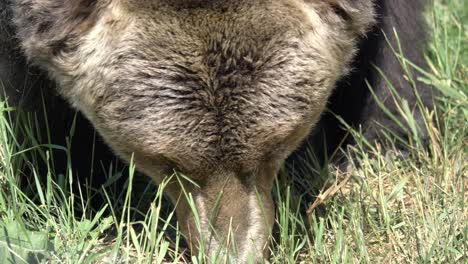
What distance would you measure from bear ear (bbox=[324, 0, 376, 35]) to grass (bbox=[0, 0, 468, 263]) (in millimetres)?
465

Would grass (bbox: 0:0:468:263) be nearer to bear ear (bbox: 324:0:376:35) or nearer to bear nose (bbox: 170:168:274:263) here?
bear nose (bbox: 170:168:274:263)

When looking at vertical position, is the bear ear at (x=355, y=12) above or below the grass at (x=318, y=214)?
above

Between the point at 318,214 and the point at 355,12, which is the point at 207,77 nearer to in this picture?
the point at 355,12

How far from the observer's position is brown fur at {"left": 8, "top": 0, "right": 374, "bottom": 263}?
10.9 feet

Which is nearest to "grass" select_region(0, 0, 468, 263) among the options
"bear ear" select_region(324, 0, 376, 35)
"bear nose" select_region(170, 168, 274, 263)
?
"bear nose" select_region(170, 168, 274, 263)

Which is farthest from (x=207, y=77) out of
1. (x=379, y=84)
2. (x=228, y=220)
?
(x=379, y=84)

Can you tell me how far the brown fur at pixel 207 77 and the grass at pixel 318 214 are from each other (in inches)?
7.3

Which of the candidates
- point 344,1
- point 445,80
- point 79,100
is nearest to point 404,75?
point 445,80

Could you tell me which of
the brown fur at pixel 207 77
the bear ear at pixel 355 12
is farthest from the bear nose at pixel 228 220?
the bear ear at pixel 355 12

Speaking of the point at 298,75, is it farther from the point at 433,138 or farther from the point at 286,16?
the point at 433,138

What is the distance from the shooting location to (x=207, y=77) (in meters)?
3.31

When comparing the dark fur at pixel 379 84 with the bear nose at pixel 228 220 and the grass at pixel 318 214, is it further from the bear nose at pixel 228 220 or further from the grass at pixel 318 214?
the bear nose at pixel 228 220

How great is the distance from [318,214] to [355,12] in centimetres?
106

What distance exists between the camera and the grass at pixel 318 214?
3617 mm
